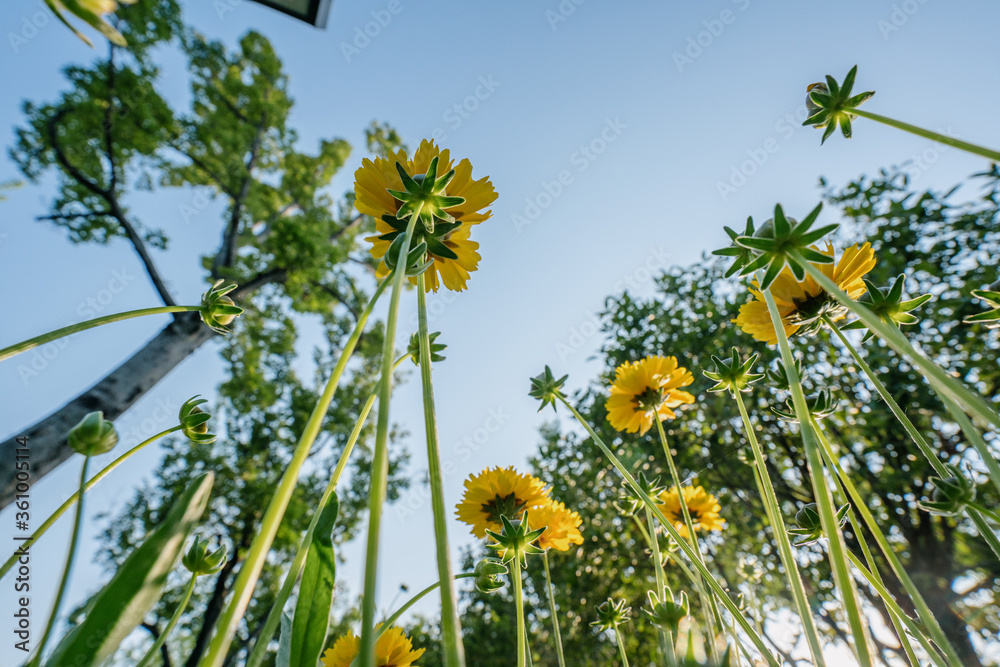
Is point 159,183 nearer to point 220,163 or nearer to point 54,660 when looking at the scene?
point 220,163

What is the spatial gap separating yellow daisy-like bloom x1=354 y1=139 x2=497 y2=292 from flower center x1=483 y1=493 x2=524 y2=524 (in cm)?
54

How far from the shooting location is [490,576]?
68 centimetres

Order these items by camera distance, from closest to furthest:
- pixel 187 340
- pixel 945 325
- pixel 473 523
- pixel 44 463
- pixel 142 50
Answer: pixel 473 523
pixel 945 325
pixel 44 463
pixel 187 340
pixel 142 50

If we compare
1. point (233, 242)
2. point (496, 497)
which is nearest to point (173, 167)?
point (233, 242)

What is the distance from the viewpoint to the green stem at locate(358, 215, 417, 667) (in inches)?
7.4

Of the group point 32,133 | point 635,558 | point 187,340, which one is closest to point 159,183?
point 32,133

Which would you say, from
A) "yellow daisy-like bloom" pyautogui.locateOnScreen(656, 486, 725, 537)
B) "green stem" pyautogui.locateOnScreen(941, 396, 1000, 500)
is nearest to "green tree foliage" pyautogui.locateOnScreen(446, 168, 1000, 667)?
"yellow daisy-like bloom" pyautogui.locateOnScreen(656, 486, 725, 537)

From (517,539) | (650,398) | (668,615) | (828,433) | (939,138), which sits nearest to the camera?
(939,138)

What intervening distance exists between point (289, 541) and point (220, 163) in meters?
4.55

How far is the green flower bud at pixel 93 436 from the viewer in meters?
0.39

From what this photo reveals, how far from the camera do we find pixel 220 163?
18.9 feet

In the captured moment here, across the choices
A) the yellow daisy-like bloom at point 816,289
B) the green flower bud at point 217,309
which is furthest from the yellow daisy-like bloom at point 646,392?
the green flower bud at point 217,309

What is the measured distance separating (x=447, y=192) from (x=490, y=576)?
0.54m

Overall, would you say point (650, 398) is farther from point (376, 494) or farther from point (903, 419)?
point (376, 494)
